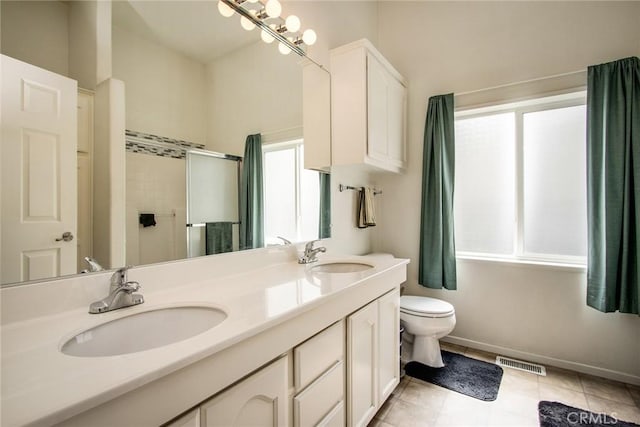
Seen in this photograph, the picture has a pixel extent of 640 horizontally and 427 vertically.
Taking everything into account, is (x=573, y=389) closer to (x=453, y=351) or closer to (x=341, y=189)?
(x=453, y=351)

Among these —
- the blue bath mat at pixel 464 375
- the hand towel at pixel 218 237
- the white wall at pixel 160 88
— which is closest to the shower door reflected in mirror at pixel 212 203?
the hand towel at pixel 218 237

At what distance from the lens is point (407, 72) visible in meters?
2.65

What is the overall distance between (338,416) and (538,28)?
112 inches

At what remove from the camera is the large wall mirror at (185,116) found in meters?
1.03

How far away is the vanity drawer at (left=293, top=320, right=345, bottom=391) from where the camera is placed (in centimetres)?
98

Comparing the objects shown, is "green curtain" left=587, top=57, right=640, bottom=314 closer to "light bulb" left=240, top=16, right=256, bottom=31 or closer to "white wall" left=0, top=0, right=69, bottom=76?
"light bulb" left=240, top=16, right=256, bottom=31

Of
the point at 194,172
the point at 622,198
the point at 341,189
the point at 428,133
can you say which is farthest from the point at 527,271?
the point at 194,172

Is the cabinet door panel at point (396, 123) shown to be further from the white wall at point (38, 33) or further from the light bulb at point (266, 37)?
the white wall at point (38, 33)

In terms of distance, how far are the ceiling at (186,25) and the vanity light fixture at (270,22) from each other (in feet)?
0.13

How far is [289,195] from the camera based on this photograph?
1787 millimetres

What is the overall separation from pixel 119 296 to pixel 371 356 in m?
1.14
